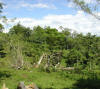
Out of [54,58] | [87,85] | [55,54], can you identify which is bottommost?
[87,85]

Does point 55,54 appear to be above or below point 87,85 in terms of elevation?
above

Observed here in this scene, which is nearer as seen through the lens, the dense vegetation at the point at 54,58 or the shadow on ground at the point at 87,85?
the shadow on ground at the point at 87,85

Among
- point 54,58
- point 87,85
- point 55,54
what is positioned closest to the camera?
point 87,85

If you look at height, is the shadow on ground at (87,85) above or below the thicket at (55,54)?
below

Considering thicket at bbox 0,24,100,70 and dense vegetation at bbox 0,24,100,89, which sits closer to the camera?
dense vegetation at bbox 0,24,100,89

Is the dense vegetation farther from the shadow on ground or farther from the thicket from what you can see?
the shadow on ground

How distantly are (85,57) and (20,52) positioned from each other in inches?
196

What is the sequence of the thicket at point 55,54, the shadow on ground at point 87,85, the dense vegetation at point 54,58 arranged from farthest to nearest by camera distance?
the thicket at point 55,54 < the dense vegetation at point 54,58 < the shadow on ground at point 87,85

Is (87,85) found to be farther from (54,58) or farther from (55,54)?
(55,54)

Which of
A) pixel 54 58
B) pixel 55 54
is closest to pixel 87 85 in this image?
pixel 54 58

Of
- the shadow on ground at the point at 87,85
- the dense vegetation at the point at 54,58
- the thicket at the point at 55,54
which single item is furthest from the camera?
the thicket at the point at 55,54

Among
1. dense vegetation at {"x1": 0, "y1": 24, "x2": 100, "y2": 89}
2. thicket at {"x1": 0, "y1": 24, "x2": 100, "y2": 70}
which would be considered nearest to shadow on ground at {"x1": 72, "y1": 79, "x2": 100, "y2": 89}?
dense vegetation at {"x1": 0, "y1": 24, "x2": 100, "y2": 89}

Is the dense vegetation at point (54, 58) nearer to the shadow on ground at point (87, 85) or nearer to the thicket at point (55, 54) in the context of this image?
the thicket at point (55, 54)

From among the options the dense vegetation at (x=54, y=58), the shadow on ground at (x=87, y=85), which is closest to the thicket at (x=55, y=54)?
the dense vegetation at (x=54, y=58)
